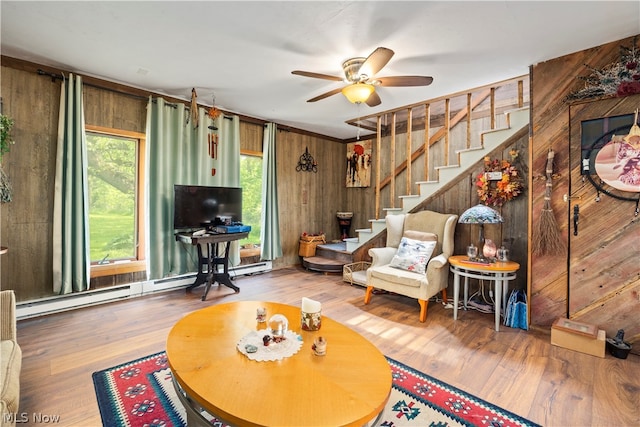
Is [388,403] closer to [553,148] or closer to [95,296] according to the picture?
[553,148]

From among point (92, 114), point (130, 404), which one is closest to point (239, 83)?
point (92, 114)

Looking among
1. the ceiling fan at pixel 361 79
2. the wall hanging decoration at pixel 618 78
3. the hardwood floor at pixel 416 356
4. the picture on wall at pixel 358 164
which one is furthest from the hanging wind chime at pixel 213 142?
the wall hanging decoration at pixel 618 78

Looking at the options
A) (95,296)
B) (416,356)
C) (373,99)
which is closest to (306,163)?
(373,99)

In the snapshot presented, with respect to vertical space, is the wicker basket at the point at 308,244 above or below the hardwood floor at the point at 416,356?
above

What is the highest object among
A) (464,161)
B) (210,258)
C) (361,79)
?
(361,79)

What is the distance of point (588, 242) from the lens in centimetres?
261

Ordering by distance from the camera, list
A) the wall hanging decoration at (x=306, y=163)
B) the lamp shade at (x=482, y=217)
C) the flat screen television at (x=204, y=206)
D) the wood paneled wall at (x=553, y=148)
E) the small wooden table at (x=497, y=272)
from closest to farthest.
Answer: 1. the wood paneled wall at (x=553, y=148)
2. the small wooden table at (x=497, y=272)
3. the lamp shade at (x=482, y=217)
4. the flat screen television at (x=204, y=206)
5. the wall hanging decoration at (x=306, y=163)

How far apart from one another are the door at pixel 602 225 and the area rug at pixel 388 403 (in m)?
1.58

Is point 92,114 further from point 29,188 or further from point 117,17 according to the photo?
point 117,17

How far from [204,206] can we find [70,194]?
1353 mm

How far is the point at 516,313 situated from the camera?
2.90 m

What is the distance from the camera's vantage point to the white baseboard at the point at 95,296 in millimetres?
2969

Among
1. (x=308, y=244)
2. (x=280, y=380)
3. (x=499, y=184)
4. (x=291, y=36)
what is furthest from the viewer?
(x=308, y=244)

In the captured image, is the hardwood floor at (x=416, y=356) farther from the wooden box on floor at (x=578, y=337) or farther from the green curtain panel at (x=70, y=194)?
the green curtain panel at (x=70, y=194)
